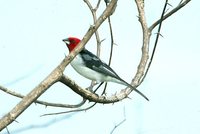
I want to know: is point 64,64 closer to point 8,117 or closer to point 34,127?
point 8,117

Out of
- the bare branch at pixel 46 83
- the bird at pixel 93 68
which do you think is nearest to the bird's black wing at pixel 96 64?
the bird at pixel 93 68

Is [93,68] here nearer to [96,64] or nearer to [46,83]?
[96,64]

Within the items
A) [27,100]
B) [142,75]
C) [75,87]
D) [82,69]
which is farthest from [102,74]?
[27,100]

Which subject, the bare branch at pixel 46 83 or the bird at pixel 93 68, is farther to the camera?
the bird at pixel 93 68

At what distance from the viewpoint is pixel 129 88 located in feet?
3.61

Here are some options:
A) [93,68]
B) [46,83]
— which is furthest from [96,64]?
[46,83]

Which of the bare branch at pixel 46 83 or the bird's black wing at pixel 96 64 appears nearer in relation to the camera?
the bare branch at pixel 46 83

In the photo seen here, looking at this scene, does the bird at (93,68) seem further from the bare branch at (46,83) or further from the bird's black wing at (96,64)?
the bare branch at (46,83)

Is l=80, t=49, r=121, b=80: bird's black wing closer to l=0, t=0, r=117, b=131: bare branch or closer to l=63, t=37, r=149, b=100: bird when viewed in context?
l=63, t=37, r=149, b=100: bird

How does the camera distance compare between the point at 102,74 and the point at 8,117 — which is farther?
the point at 102,74

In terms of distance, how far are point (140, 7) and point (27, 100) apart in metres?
0.46

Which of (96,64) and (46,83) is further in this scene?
(96,64)

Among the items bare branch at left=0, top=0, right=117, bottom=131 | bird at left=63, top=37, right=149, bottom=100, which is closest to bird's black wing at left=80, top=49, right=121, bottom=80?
Answer: bird at left=63, top=37, right=149, bottom=100

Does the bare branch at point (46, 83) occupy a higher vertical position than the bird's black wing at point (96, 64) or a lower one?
lower
